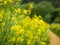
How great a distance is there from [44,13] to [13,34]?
765 inches

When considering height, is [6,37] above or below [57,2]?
above

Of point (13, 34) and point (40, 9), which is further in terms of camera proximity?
point (40, 9)

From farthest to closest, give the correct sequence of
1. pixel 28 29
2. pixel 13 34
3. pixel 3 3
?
pixel 28 29, pixel 13 34, pixel 3 3

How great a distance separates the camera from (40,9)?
2662 centimetres

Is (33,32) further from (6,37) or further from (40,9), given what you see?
(40,9)

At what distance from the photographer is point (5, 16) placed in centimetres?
677

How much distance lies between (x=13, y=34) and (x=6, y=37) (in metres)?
0.41

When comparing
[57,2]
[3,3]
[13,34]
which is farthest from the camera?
[57,2]

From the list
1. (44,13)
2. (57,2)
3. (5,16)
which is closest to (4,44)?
(5,16)

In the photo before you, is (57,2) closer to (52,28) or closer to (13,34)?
(52,28)

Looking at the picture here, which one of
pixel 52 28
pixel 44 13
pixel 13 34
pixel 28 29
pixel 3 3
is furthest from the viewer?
pixel 44 13

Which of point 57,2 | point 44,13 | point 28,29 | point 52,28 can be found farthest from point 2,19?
point 57,2

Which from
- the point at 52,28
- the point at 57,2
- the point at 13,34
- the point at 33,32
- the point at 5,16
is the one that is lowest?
the point at 57,2

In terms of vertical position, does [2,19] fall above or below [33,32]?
above
